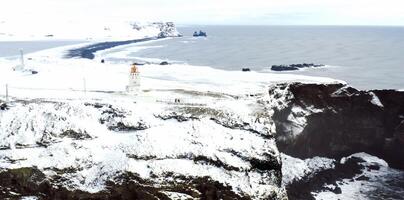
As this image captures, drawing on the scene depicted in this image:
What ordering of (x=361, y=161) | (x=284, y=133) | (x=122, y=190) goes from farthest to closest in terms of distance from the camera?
1. (x=361, y=161)
2. (x=284, y=133)
3. (x=122, y=190)

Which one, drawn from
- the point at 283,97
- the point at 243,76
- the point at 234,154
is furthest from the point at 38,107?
the point at 243,76

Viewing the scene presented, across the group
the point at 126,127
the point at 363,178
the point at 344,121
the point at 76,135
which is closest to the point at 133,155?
the point at 126,127

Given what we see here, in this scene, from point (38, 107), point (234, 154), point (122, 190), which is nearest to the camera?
point (122, 190)

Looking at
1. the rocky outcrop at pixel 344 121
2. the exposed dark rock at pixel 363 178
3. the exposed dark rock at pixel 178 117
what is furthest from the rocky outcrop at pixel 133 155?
the exposed dark rock at pixel 363 178

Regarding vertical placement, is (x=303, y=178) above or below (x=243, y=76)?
below

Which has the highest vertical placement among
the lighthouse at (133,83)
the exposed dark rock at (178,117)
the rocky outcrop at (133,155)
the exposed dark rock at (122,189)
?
the lighthouse at (133,83)

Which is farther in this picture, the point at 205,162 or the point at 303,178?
the point at 303,178

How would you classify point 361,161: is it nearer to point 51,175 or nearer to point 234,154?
point 234,154

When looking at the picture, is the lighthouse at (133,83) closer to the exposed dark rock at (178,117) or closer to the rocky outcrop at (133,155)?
the rocky outcrop at (133,155)

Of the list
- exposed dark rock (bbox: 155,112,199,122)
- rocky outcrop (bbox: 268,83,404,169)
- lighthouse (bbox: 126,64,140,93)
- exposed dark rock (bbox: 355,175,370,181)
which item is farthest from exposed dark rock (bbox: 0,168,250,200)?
exposed dark rock (bbox: 355,175,370,181)
